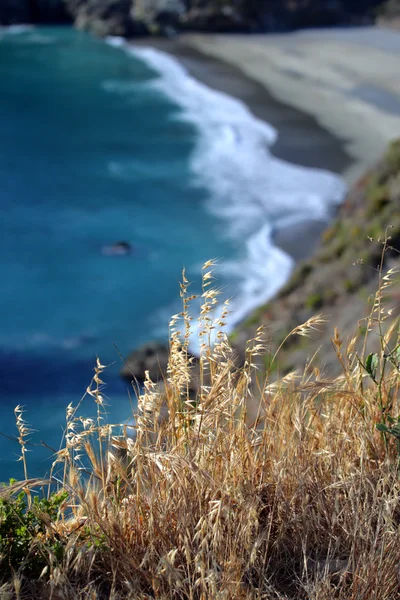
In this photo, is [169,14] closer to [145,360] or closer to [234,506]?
[145,360]

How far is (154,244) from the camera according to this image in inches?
573

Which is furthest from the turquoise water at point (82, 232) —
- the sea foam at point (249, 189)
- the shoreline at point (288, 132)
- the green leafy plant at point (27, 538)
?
the shoreline at point (288, 132)

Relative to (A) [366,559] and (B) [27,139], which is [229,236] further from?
(A) [366,559]

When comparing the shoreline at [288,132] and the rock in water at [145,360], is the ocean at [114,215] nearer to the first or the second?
the rock in water at [145,360]

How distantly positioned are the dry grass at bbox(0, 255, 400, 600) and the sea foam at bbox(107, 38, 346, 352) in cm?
723

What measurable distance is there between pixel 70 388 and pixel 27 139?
43.9 feet

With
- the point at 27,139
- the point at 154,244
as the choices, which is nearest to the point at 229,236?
the point at 154,244

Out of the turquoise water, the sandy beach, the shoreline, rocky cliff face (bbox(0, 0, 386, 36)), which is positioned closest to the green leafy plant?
the turquoise water

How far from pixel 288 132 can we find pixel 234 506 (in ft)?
66.7

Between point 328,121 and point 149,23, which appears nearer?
point 328,121

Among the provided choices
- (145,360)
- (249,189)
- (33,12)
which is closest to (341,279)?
(145,360)

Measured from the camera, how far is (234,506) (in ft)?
8.41

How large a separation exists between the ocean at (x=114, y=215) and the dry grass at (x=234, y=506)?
126 cm

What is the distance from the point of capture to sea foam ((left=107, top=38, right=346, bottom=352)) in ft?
43.4
